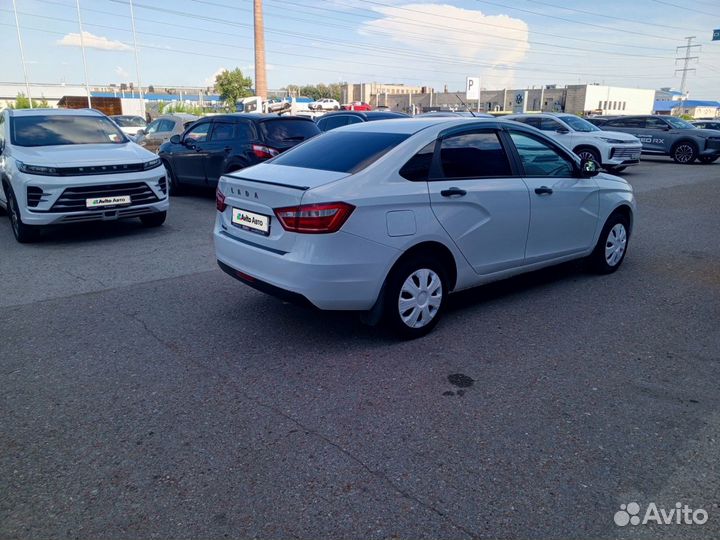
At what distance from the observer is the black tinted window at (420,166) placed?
14.4 feet

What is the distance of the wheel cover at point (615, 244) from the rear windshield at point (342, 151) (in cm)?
308

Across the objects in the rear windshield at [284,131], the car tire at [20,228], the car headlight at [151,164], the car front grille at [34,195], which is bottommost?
the car tire at [20,228]

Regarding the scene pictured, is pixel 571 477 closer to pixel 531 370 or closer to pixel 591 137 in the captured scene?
pixel 531 370

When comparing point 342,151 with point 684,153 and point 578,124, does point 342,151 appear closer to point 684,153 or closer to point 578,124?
point 578,124

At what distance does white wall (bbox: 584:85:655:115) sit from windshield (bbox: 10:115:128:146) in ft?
257

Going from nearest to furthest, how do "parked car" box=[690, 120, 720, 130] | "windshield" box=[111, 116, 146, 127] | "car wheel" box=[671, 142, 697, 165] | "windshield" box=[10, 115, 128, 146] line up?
"windshield" box=[10, 115, 128, 146] < "car wheel" box=[671, 142, 697, 165] < "parked car" box=[690, 120, 720, 130] < "windshield" box=[111, 116, 146, 127]

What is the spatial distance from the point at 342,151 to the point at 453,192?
98 centimetres

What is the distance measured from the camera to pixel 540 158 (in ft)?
18.0

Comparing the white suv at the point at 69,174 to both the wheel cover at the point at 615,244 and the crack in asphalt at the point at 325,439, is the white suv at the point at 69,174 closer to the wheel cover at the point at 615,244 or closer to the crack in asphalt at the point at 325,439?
the crack in asphalt at the point at 325,439

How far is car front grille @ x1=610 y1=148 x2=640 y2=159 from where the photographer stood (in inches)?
637

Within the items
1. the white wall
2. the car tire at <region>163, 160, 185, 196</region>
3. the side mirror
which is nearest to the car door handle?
the side mirror

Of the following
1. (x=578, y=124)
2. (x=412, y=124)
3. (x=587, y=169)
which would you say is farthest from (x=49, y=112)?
(x=578, y=124)

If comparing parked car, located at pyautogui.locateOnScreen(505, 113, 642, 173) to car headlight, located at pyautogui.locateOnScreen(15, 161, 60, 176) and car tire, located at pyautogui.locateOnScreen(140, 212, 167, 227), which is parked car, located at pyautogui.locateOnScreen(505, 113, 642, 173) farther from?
car headlight, located at pyautogui.locateOnScreen(15, 161, 60, 176)

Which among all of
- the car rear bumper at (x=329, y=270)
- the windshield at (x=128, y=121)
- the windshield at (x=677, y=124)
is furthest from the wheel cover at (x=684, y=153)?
the windshield at (x=128, y=121)
